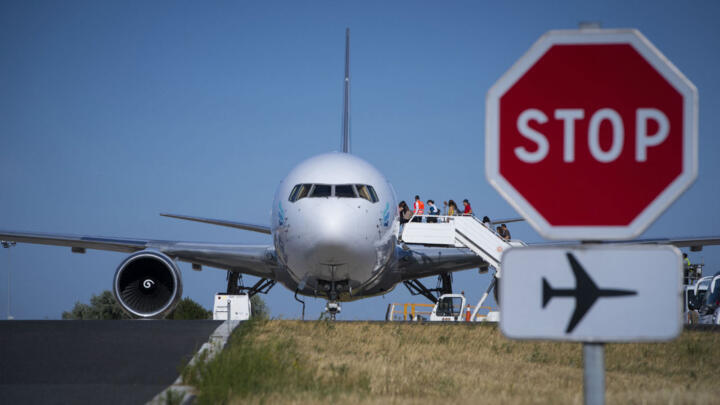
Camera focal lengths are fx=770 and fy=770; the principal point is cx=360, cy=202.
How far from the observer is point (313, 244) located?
13.7m

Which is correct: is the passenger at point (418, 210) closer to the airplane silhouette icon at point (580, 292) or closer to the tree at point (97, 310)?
the airplane silhouette icon at point (580, 292)

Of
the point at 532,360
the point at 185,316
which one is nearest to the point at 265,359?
the point at 532,360

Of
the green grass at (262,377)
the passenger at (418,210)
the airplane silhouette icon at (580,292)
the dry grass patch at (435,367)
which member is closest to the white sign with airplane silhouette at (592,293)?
the airplane silhouette icon at (580,292)

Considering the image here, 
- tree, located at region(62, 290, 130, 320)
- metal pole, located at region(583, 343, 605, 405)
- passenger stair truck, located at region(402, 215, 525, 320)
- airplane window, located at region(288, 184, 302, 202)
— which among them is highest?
airplane window, located at region(288, 184, 302, 202)

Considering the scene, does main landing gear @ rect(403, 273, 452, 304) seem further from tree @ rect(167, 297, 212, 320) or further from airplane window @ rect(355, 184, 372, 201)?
tree @ rect(167, 297, 212, 320)

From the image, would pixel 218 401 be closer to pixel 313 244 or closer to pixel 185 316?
pixel 313 244

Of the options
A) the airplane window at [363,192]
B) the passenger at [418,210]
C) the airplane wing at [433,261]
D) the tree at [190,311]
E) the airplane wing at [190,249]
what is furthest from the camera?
the tree at [190,311]

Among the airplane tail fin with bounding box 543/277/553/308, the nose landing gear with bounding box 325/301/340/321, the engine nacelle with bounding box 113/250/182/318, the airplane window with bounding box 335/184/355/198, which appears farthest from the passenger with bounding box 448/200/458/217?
the airplane tail fin with bounding box 543/277/553/308

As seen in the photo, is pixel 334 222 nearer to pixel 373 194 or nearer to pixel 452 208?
pixel 373 194

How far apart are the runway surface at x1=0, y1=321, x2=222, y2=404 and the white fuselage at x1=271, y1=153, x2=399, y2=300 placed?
3.14 m

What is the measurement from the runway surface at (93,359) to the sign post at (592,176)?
4.13 meters

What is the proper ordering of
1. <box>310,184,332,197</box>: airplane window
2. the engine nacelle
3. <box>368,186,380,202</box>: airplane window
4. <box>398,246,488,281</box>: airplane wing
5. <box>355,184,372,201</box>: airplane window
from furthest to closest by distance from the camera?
1. <box>398,246,488,281</box>: airplane wing
2. the engine nacelle
3. <box>368,186,380,202</box>: airplane window
4. <box>355,184,372,201</box>: airplane window
5. <box>310,184,332,197</box>: airplane window

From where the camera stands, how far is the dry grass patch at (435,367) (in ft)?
18.5

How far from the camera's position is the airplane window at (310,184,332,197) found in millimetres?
14359
